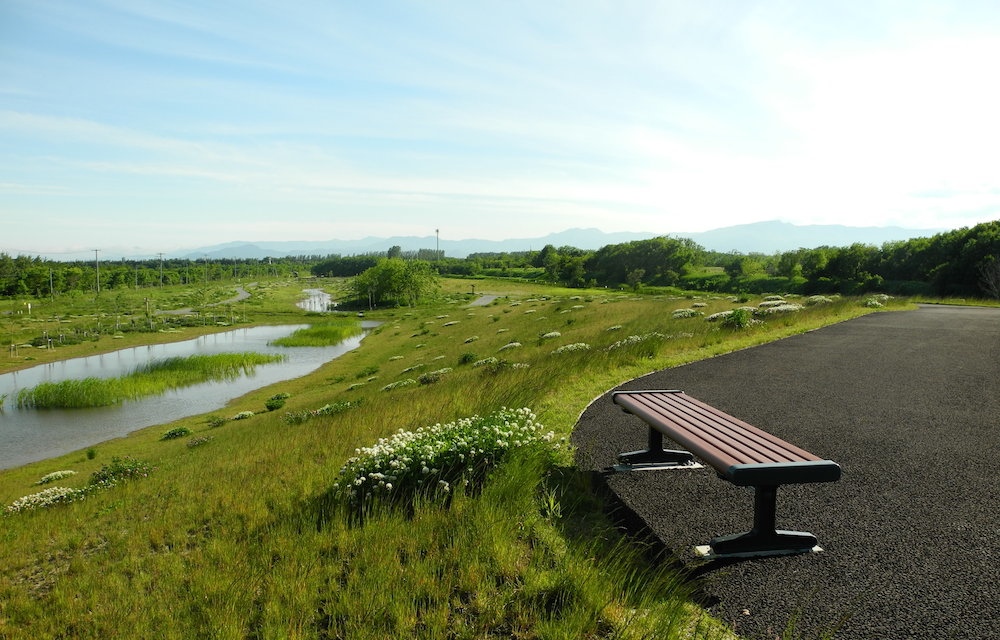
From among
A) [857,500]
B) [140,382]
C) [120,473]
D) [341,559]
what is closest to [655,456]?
[857,500]

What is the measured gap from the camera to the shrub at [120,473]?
1462cm

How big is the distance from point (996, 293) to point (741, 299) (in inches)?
829

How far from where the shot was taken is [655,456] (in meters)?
7.80

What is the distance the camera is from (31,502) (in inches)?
548

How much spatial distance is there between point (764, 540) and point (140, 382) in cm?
4718

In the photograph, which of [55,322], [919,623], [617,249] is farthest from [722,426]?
[617,249]

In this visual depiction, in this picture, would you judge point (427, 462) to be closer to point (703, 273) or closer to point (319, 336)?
point (319, 336)

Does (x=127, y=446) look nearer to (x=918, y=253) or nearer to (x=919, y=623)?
(x=919, y=623)

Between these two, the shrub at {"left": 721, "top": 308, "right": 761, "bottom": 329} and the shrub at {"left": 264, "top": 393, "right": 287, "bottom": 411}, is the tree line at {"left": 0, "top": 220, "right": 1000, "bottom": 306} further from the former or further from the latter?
the shrub at {"left": 264, "top": 393, "right": 287, "bottom": 411}

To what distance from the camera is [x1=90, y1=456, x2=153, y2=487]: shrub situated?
48.0 feet

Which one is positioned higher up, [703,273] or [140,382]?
[703,273]

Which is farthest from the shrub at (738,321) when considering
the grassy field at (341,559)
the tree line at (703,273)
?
the tree line at (703,273)

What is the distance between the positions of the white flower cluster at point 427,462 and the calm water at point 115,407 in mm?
28001

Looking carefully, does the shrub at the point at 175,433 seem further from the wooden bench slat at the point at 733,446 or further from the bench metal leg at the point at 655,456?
the wooden bench slat at the point at 733,446
